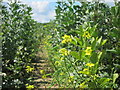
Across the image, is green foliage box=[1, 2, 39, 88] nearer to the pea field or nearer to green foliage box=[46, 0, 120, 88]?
the pea field

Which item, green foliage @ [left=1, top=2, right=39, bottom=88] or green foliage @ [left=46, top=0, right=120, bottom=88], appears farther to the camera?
green foliage @ [left=1, top=2, right=39, bottom=88]

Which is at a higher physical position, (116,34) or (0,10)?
(0,10)

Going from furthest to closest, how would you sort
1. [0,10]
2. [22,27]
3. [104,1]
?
[22,27], [0,10], [104,1]

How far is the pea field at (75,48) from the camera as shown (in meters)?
2.19

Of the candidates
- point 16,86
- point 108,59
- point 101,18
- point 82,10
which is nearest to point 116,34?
point 108,59

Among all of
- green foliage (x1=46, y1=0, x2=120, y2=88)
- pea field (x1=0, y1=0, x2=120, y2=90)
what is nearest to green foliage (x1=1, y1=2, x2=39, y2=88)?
pea field (x1=0, y1=0, x2=120, y2=90)

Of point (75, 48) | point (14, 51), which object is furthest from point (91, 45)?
point (14, 51)

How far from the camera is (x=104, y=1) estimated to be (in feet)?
10.2

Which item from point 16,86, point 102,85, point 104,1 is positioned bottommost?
point 16,86

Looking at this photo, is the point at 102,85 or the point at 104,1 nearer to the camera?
the point at 102,85

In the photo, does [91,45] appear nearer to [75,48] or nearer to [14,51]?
[75,48]

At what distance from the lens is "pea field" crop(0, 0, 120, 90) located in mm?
2190

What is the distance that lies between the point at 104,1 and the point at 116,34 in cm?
92

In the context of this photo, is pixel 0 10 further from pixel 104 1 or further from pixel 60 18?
pixel 104 1
